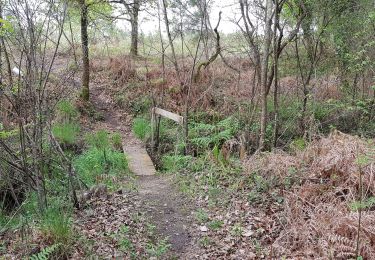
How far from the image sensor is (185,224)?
16.4ft

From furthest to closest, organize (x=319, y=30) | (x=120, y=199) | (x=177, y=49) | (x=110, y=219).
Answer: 1. (x=177, y=49)
2. (x=319, y=30)
3. (x=120, y=199)
4. (x=110, y=219)

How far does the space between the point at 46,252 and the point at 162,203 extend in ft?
8.28

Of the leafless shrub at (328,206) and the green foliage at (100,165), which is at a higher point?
the leafless shrub at (328,206)

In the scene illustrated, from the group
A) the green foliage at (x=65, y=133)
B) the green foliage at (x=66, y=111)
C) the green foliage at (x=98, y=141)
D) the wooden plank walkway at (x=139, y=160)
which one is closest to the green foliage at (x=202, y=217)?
the wooden plank walkway at (x=139, y=160)

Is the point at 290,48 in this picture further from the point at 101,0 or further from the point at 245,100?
the point at 101,0

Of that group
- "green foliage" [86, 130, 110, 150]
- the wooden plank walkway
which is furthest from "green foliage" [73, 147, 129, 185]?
"green foliage" [86, 130, 110, 150]

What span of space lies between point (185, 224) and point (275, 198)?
4.55 feet

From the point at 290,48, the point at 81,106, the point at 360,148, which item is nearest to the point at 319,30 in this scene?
the point at 290,48

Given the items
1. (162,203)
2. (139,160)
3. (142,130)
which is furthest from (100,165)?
(142,130)

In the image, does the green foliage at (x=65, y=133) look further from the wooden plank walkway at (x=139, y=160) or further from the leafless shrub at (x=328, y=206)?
the leafless shrub at (x=328, y=206)

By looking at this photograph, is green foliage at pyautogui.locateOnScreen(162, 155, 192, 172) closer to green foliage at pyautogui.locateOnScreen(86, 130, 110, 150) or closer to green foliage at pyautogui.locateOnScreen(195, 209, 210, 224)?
green foliage at pyautogui.locateOnScreen(86, 130, 110, 150)

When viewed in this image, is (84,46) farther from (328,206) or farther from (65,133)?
(328,206)

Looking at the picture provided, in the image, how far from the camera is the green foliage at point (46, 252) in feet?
11.2

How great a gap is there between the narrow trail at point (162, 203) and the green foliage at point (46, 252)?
1.35m
